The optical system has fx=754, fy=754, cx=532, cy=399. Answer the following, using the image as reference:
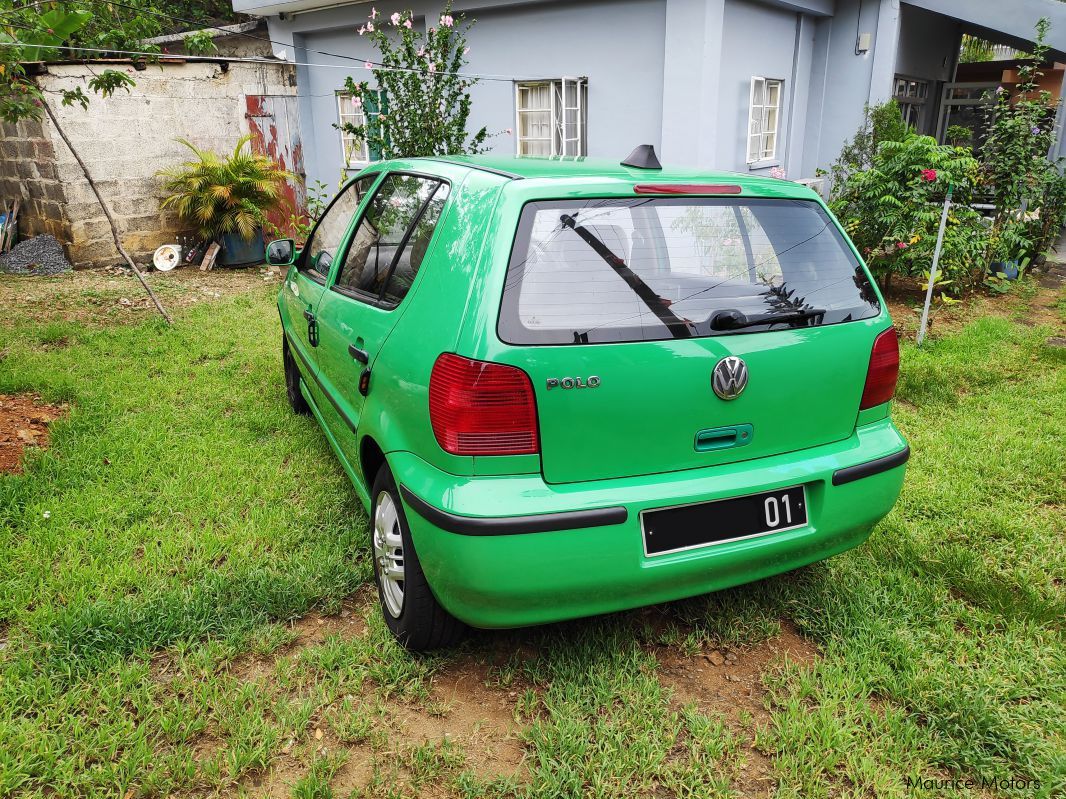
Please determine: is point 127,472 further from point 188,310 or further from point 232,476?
point 188,310

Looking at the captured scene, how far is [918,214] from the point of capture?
286 inches

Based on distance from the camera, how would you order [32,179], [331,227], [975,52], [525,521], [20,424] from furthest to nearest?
[975,52]
[32,179]
[20,424]
[331,227]
[525,521]

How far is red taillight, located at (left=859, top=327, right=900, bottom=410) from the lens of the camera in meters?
2.60

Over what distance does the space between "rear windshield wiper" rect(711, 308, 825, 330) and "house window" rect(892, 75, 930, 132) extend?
11161mm

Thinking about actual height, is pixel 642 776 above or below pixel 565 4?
below

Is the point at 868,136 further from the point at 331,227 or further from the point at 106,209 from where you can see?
the point at 106,209

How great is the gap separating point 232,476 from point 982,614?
11.5ft

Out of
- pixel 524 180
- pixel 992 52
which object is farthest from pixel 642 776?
pixel 992 52

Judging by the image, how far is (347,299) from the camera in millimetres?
3229

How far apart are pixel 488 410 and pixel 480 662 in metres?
1.02

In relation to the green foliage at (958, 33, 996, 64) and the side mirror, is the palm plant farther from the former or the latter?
the green foliage at (958, 33, 996, 64)

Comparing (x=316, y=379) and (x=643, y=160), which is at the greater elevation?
(x=643, y=160)

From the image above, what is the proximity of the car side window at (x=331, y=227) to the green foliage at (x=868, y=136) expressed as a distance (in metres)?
7.40

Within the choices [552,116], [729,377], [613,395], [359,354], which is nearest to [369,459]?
[359,354]
